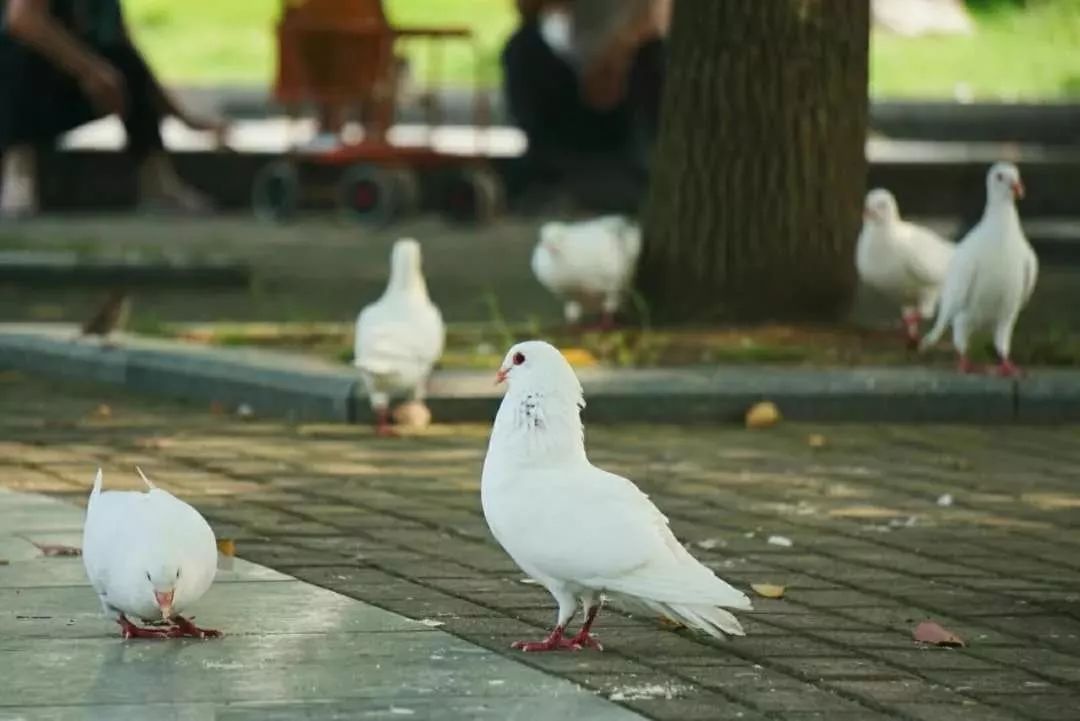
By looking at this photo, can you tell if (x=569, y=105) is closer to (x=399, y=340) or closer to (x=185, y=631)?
(x=399, y=340)

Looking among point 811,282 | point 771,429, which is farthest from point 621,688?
point 811,282

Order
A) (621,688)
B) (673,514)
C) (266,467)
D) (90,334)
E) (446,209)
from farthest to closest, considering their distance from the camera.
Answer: (446,209), (90,334), (266,467), (673,514), (621,688)

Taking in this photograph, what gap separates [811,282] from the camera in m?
12.4

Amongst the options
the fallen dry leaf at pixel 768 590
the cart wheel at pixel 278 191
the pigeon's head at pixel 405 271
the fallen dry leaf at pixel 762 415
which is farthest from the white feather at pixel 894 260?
the cart wheel at pixel 278 191

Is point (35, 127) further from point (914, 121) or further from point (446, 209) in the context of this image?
point (914, 121)

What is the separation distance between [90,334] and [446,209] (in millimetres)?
8023

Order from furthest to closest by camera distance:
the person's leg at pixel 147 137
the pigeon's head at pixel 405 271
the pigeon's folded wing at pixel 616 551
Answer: the person's leg at pixel 147 137
the pigeon's head at pixel 405 271
the pigeon's folded wing at pixel 616 551

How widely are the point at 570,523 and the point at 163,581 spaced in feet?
3.15

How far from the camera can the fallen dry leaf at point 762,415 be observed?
10.7 meters

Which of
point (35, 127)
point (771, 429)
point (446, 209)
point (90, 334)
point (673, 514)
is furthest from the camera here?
point (446, 209)

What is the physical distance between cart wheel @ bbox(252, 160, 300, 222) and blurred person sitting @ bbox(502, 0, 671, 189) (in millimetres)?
1759

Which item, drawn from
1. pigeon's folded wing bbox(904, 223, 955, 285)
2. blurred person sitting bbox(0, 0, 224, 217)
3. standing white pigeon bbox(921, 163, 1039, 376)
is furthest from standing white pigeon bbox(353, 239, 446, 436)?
blurred person sitting bbox(0, 0, 224, 217)

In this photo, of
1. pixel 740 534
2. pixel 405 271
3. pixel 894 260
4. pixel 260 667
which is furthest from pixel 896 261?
pixel 260 667

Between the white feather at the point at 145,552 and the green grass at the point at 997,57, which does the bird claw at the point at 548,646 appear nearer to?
the white feather at the point at 145,552
